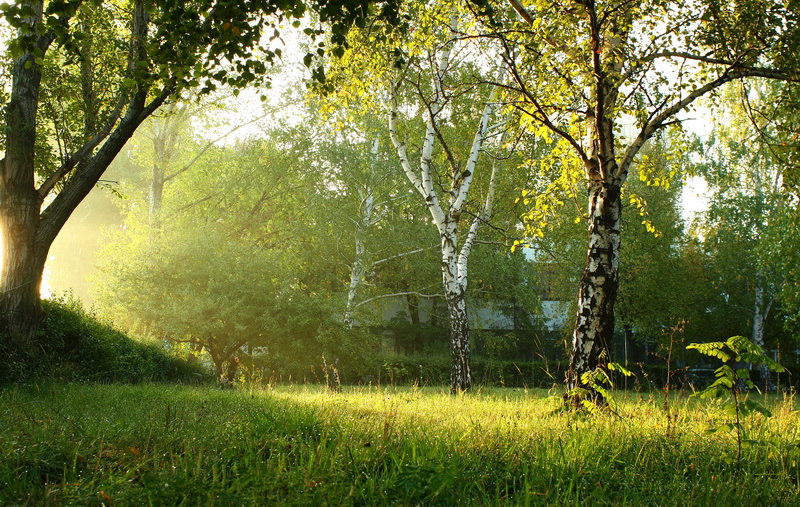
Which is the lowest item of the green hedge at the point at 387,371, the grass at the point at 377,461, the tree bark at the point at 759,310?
the green hedge at the point at 387,371

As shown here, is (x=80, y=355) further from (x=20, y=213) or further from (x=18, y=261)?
(x=20, y=213)

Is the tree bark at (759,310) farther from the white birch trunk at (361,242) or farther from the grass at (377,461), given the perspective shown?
the grass at (377,461)

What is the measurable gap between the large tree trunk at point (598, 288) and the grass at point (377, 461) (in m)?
1.53

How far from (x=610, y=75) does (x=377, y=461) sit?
558 centimetres

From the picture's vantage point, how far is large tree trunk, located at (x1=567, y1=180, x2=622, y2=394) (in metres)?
7.58

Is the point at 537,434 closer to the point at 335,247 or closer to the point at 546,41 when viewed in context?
the point at 546,41

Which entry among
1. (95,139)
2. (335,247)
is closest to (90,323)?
(95,139)

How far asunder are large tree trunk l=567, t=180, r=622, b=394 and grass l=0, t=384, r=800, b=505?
5.01 ft

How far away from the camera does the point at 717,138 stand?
93.8 feet

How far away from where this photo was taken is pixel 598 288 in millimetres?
7730

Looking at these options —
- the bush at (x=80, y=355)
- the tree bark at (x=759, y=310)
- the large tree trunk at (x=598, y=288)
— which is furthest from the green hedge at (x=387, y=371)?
the tree bark at (x=759, y=310)

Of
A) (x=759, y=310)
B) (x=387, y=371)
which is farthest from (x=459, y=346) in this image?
(x=759, y=310)

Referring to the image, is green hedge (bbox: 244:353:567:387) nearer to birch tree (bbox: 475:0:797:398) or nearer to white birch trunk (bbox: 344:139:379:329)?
white birch trunk (bbox: 344:139:379:329)

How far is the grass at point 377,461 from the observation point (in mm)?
3326
